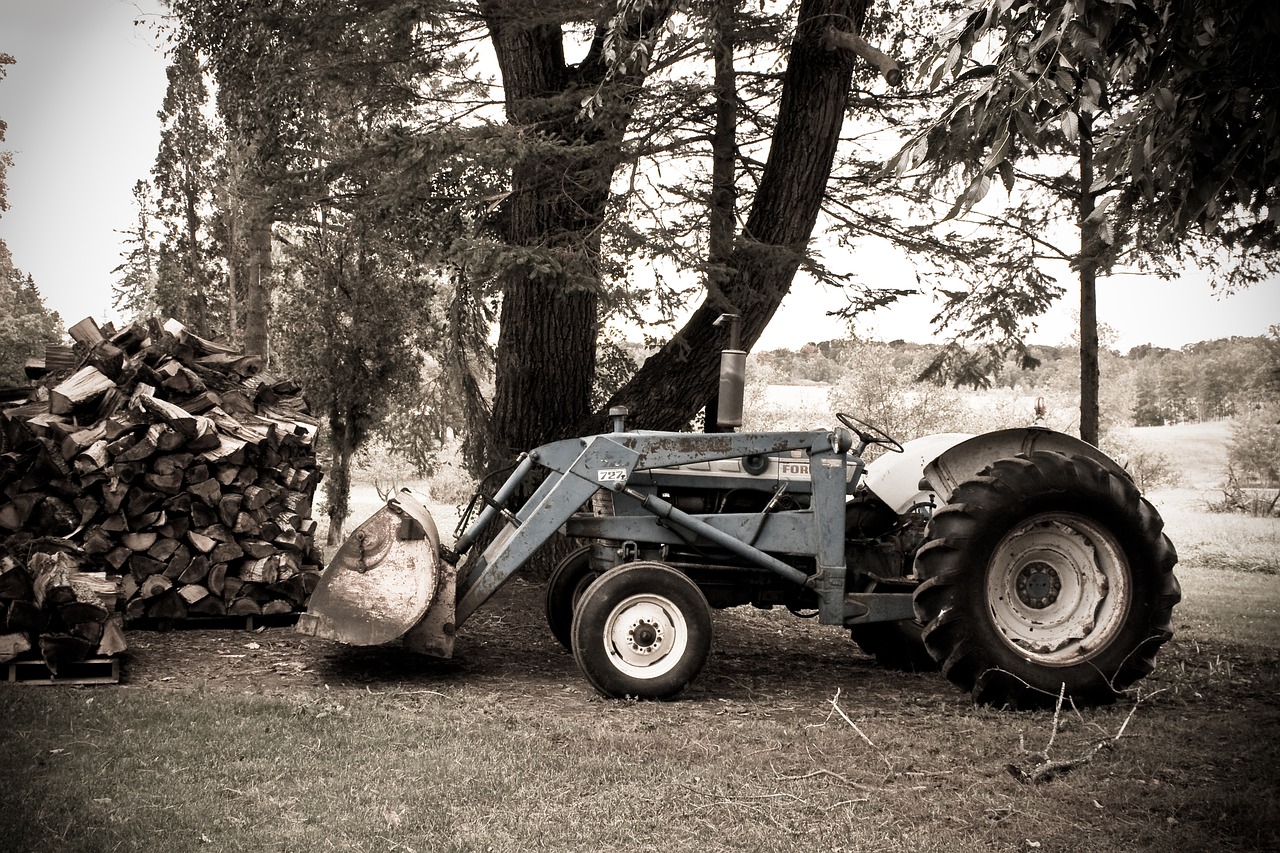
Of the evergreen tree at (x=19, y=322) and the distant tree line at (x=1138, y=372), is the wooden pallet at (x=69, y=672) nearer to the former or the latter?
the evergreen tree at (x=19, y=322)

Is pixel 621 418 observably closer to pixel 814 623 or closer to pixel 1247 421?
pixel 814 623

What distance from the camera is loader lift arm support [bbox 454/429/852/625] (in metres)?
5.87

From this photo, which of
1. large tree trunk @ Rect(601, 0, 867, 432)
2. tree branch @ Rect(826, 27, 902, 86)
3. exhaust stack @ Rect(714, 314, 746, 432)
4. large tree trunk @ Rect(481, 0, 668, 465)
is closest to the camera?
exhaust stack @ Rect(714, 314, 746, 432)

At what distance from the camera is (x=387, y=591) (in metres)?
5.72

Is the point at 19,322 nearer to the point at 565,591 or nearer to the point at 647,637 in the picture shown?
the point at 565,591

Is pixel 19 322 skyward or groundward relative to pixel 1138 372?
groundward

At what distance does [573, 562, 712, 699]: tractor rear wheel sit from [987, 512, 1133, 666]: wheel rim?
63.3 inches

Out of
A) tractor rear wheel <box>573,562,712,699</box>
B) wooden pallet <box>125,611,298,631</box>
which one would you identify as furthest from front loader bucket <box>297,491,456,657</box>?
wooden pallet <box>125,611,298,631</box>

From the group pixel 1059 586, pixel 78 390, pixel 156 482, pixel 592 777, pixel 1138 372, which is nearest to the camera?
pixel 592 777

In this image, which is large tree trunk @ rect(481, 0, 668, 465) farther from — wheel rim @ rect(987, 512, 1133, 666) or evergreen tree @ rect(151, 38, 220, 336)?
evergreen tree @ rect(151, 38, 220, 336)

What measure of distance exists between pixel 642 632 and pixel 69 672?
10.1 ft

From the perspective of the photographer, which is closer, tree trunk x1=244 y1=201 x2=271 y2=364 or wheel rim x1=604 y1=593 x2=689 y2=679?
wheel rim x1=604 y1=593 x2=689 y2=679

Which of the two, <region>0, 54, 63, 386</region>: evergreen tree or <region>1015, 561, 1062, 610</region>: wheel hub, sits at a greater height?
<region>0, 54, 63, 386</region>: evergreen tree

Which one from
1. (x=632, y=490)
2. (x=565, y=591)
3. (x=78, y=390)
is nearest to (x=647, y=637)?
(x=632, y=490)
